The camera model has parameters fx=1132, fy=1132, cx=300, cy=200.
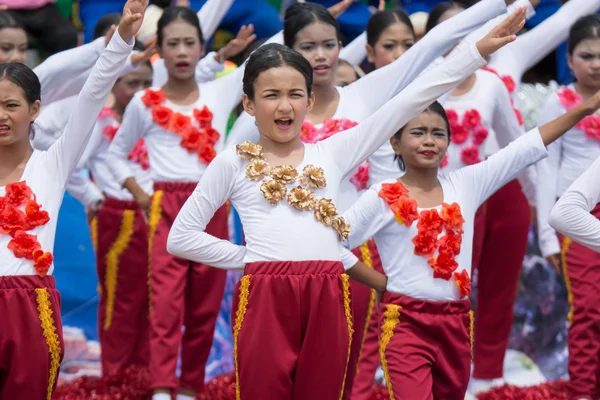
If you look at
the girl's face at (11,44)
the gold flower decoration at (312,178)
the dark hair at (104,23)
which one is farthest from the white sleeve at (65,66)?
the gold flower decoration at (312,178)

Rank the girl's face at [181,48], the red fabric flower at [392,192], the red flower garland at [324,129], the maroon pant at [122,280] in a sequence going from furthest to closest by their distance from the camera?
the maroon pant at [122,280] → the girl's face at [181,48] → the red flower garland at [324,129] → the red fabric flower at [392,192]

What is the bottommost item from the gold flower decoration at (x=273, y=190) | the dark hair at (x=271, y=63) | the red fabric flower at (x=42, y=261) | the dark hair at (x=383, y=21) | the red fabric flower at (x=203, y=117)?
the red fabric flower at (x=42, y=261)

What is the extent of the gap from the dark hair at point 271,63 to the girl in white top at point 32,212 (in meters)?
0.51

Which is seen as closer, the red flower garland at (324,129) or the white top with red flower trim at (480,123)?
the red flower garland at (324,129)

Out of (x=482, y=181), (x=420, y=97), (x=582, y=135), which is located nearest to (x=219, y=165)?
(x=420, y=97)

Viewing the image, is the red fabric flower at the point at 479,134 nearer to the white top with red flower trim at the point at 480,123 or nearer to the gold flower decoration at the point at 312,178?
the white top with red flower trim at the point at 480,123

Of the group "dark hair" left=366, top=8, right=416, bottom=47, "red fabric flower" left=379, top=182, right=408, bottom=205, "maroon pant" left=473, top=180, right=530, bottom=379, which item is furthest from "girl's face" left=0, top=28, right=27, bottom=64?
"maroon pant" left=473, top=180, right=530, bottom=379

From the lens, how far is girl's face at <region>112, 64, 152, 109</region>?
721cm

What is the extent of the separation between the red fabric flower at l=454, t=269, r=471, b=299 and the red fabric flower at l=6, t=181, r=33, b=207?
1.80 metres

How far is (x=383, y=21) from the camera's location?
250 inches

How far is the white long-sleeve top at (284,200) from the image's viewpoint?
14.3 feet

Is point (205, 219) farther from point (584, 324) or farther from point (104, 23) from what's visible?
point (104, 23)

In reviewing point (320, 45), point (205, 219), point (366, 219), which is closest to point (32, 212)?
point (205, 219)

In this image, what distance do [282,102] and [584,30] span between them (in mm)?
2445
